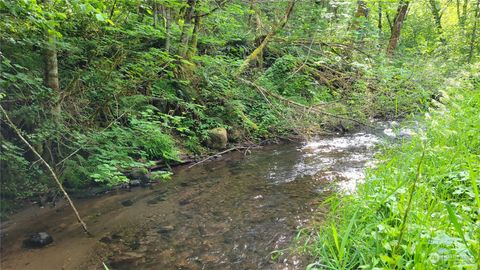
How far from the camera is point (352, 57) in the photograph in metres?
8.20

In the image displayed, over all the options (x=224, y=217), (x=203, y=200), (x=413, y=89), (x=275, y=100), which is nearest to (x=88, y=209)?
(x=203, y=200)

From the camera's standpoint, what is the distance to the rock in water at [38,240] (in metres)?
3.56

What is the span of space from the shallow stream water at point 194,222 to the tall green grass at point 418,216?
0.57m

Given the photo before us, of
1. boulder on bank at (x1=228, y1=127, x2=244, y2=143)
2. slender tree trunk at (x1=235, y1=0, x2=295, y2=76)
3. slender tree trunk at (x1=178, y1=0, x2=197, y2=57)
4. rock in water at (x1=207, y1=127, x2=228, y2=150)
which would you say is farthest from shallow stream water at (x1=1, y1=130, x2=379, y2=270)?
slender tree trunk at (x1=235, y1=0, x2=295, y2=76)

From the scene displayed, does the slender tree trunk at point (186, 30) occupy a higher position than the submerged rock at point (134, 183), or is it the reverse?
the slender tree trunk at point (186, 30)

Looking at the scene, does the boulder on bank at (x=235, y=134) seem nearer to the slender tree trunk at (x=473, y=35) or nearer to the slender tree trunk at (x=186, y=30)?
the slender tree trunk at (x=186, y=30)

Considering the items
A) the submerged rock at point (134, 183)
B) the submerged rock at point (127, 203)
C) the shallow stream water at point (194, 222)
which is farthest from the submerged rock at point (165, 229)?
the submerged rock at point (134, 183)

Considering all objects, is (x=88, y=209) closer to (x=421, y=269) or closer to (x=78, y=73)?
(x=78, y=73)

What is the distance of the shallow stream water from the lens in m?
3.30

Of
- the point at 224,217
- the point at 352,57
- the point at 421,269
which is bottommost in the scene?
the point at 224,217

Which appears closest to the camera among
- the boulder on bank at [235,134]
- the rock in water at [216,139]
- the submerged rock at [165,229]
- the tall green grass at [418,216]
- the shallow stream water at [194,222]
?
the tall green grass at [418,216]

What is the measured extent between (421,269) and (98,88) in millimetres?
4901

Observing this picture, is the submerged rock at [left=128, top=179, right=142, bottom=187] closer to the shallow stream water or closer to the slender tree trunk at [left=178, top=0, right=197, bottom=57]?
the shallow stream water

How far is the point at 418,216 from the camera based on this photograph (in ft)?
7.76
